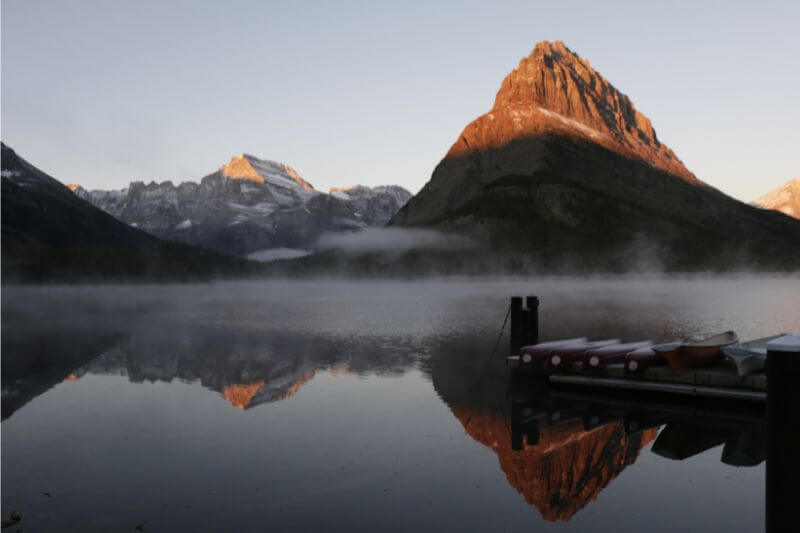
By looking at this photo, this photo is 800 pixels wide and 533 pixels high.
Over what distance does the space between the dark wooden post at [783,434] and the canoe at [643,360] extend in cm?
1636

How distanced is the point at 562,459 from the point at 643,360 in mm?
10840

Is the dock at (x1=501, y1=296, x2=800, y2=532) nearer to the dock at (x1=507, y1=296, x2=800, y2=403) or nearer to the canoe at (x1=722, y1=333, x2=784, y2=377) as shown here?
the dock at (x1=507, y1=296, x2=800, y2=403)

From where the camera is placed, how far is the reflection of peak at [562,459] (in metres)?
17.2

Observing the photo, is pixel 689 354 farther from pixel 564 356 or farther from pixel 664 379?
pixel 564 356


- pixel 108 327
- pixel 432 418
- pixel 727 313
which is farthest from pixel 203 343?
pixel 727 313

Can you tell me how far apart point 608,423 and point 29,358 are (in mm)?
38350

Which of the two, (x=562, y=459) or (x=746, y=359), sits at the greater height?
(x=746, y=359)

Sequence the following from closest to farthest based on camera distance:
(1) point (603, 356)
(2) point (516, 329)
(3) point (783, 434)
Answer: (3) point (783, 434) → (1) point (603, 356) → (2) point (516, 329)

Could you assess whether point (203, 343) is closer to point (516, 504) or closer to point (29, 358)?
point (29, 358)

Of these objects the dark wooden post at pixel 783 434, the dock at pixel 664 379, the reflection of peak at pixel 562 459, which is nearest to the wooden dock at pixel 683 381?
the dock at pixel 664 379

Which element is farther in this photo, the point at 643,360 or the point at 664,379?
the point at 643,360

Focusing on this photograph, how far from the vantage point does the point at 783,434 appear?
12.8 m

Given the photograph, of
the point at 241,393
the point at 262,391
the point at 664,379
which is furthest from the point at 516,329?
the point at 241,393

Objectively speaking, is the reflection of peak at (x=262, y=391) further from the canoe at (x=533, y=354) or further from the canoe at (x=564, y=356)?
the canoe at (x=564, y=356)
